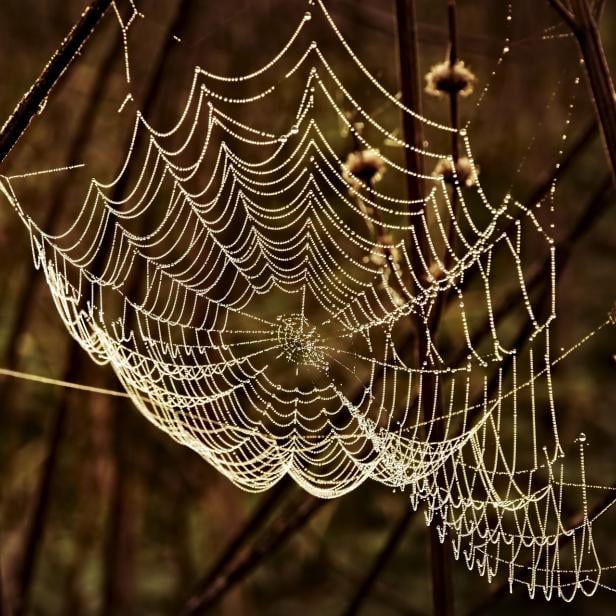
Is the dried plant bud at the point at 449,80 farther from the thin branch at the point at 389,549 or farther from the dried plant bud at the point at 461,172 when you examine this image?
the thin branch at the point at 389,549

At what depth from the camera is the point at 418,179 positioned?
29.4 inches

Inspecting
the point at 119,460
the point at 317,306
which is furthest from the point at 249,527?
the point at 317,306

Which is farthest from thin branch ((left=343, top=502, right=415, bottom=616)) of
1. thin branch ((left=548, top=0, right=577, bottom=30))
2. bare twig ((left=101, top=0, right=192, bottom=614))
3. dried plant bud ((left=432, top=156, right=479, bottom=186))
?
thin branch ((left=548, top=0, right=577, bottom=30))

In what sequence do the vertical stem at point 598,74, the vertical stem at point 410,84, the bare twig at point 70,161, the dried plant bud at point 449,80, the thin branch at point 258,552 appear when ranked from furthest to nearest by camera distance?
the bare twig at point 70,161, the thin branch at point 258,552, the dried plant bud at point 449,80, the vertical stem at point 410,84, the vertical stem at point 598,74

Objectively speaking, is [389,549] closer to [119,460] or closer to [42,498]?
[42,498]

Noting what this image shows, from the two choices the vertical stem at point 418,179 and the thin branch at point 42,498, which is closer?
the vertical stem at point 418,179

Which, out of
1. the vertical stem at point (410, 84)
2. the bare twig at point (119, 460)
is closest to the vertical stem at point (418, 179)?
the vertical stem at point (410, 84)

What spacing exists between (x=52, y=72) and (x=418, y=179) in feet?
1.01

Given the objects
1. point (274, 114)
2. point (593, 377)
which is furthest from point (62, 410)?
point (593, 377)

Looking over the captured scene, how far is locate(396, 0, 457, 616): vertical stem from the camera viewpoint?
0.70 metres

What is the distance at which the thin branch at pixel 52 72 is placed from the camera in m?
0.54

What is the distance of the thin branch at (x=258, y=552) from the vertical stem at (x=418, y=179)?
14cm

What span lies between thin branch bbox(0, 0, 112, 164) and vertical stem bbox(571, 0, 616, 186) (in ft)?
0.91

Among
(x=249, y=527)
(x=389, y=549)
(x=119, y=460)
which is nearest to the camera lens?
(x=389, y=549)
